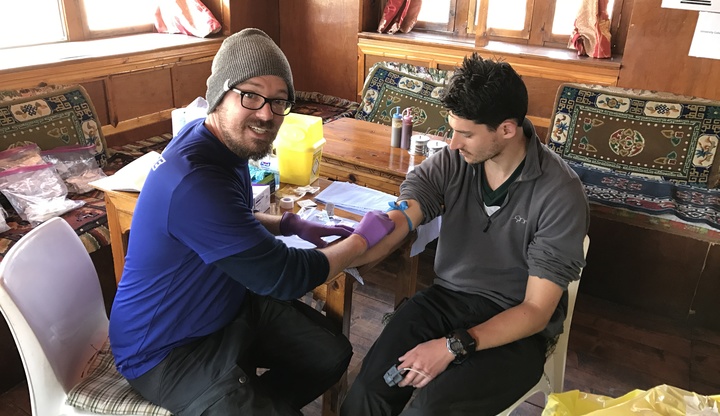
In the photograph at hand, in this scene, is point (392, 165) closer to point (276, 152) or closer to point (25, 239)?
point (276, 152)

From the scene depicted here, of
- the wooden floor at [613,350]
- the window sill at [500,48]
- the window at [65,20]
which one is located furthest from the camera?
the window sill at [500,48]

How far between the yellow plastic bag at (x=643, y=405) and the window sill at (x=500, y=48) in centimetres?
242

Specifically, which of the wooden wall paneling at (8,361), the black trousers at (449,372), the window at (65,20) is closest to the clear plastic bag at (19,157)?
the wooden wall paneling at (8,361)

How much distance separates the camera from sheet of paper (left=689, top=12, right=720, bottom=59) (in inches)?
119

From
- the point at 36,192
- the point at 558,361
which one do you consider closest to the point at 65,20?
the point at 36,192

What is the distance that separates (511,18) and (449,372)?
299cm

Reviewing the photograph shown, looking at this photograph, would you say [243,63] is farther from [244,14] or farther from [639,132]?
[244,14]

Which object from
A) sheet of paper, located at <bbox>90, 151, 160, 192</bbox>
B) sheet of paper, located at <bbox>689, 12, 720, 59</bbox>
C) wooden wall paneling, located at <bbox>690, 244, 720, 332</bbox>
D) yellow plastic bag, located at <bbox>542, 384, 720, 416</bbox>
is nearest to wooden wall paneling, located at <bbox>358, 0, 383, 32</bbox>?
sheet of paper, located at <bbox>689, 12, 720, 59</bbox>

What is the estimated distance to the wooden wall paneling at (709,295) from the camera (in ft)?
8.17

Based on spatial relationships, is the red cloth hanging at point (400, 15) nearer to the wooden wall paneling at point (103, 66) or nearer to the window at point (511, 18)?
the window at point (511, 18)

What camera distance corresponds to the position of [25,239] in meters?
1.40

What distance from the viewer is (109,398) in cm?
140

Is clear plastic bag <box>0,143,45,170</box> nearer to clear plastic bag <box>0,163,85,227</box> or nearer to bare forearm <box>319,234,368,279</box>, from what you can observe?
clear plastic bag <box>0,163,85,227</box>

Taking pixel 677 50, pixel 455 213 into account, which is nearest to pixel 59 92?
pixel 455 213
